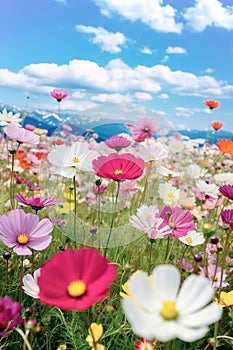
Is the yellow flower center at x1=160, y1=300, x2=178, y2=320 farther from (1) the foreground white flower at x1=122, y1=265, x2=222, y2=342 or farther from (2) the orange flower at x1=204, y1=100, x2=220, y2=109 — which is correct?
(2) the orange flower at x1=204, y1=100, x2=220, y2=109

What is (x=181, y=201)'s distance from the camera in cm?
114

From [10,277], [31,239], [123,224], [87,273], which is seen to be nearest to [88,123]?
[123,224]

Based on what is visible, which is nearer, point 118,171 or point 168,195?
point 118,171

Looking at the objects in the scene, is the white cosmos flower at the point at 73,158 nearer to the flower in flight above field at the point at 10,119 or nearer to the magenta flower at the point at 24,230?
the magenta flower at the point at 24,230

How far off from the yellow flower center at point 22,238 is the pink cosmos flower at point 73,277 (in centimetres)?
28

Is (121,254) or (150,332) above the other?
(150,332)

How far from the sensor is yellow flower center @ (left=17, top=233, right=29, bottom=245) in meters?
0.67

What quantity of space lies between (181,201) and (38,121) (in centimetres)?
167

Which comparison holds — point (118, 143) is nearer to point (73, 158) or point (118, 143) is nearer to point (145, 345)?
point (73, 158)

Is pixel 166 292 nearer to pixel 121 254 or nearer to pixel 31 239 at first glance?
pixel 31 239

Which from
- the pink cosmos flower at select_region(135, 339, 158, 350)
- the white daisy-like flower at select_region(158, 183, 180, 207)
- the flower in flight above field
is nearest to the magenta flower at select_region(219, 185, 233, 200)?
the pink cosmos flower at select_region(135, 339, 158, 350)

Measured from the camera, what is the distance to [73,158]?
32.6 inches

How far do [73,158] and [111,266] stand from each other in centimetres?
44

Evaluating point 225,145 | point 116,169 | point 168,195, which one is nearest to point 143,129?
point 168,195
